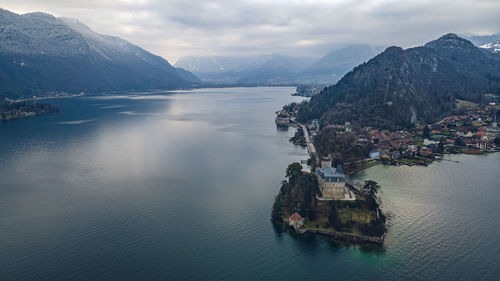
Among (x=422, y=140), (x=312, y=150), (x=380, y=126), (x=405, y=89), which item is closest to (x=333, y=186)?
(x=312, y=150)

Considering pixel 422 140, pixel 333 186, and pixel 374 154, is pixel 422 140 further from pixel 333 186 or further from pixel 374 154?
pixel 333 186

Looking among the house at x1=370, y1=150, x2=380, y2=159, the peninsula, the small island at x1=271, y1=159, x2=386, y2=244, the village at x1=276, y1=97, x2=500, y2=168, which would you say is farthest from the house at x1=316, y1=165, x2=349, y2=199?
the house at x1=370, y1=150, x2=380, y2=159

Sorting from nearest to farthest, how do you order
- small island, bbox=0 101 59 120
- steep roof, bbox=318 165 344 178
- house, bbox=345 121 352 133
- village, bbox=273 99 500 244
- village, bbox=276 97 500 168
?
village, bbox=273 99 500 244 → steep roof, bbox=318 165 344 178 → village, bbox=276 97 500 168 → house, bbox=345 121 352 133 → small island, bbox=0 101 59 120

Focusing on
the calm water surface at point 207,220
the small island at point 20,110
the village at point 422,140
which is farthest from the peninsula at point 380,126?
the small island at point 20,110

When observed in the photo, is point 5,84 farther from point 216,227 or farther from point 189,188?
point 216,227

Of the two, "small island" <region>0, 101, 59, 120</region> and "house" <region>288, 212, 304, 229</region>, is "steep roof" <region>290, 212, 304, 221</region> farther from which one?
"small island" <region>0, 101, 59, 120</region>

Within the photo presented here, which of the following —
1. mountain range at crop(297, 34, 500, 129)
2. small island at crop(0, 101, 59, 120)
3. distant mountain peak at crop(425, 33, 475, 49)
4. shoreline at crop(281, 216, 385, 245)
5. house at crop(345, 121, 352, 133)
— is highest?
distant mountain peak at crop(425, 33, 475, 49)
